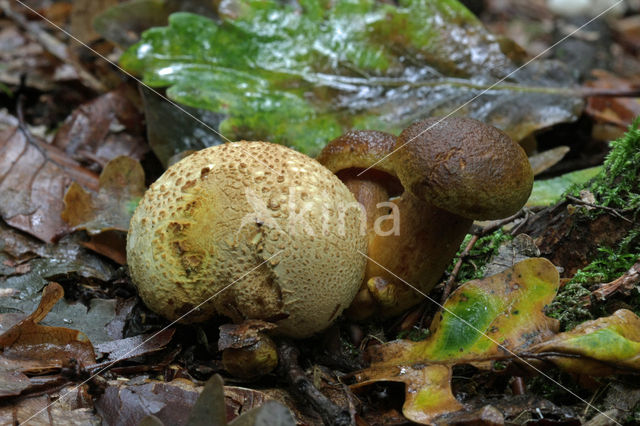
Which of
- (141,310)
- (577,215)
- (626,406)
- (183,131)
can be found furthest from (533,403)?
(183,131)

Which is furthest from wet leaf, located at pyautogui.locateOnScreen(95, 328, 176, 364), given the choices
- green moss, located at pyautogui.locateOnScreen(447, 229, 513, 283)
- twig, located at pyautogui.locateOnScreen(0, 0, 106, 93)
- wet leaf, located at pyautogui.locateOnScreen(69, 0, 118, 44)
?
wet leaf, located at pyautogui.locateOnScreen(69, 0, 118, 44)

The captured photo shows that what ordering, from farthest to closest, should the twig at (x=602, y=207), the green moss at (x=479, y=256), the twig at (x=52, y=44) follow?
1. the twig at (x=52, y=44)
2. the green moss at (x=479, y=256)
3. the twig at (x=602, y=207)

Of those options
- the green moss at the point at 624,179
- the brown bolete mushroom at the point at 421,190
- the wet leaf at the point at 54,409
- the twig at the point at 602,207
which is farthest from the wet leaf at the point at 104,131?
the green moss at the point at 624,179

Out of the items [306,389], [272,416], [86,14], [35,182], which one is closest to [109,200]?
[35,182]

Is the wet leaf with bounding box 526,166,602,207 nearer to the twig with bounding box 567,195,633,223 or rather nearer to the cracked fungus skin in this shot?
the twig with bounding box 567,195,633,223

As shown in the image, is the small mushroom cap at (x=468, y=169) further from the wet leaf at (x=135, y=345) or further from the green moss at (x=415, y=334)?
the wet leaf at (x=135, y=345)

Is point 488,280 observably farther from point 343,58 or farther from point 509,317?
point 343,58

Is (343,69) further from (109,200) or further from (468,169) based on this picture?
(468,169)
